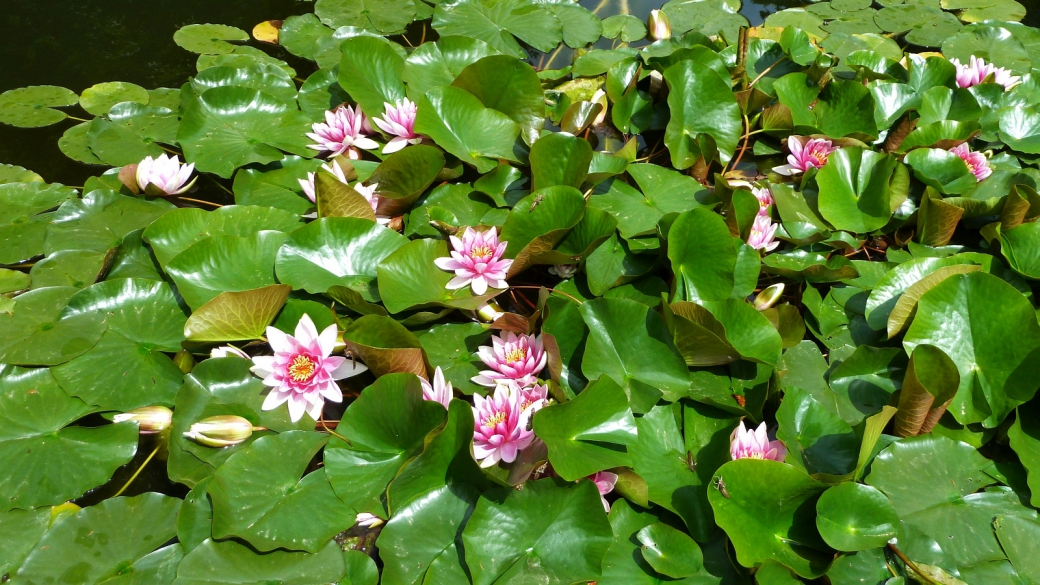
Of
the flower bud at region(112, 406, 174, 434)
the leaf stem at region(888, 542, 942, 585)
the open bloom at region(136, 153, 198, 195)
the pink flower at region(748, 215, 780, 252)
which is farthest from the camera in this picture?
the open bloom at region(136, 153, 198, 195)

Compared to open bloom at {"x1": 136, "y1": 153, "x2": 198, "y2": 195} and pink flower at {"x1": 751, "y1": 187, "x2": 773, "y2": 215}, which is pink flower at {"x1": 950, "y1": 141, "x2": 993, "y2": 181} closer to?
pink flower at {"x1": 751, "y1": 187, "x2": 773, "y2": 215}

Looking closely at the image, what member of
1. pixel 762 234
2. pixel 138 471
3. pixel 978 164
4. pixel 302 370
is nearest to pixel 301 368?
pixel 302 370

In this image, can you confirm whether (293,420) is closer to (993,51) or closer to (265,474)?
(265,474)

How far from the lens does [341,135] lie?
9.48 ft

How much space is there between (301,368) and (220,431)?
0.28m

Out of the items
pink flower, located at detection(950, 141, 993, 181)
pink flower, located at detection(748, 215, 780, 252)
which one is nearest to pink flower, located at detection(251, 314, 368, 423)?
pink flower, located at detection(748, 215, 780, 252)

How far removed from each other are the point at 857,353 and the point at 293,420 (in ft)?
5.75

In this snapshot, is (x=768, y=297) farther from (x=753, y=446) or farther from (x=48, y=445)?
(x=48, y=445)

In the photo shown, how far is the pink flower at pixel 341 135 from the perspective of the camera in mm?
2859

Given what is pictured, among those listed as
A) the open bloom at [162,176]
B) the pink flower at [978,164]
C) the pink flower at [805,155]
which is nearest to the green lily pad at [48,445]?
the open bloom at [162,176]

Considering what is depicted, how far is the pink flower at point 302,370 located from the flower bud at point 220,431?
3.2 inches

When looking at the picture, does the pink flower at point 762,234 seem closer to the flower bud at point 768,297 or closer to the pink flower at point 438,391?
the flower bud at point 768,297

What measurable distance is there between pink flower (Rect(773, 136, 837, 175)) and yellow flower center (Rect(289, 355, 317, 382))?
2.12 m

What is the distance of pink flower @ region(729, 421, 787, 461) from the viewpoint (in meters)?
1.80
